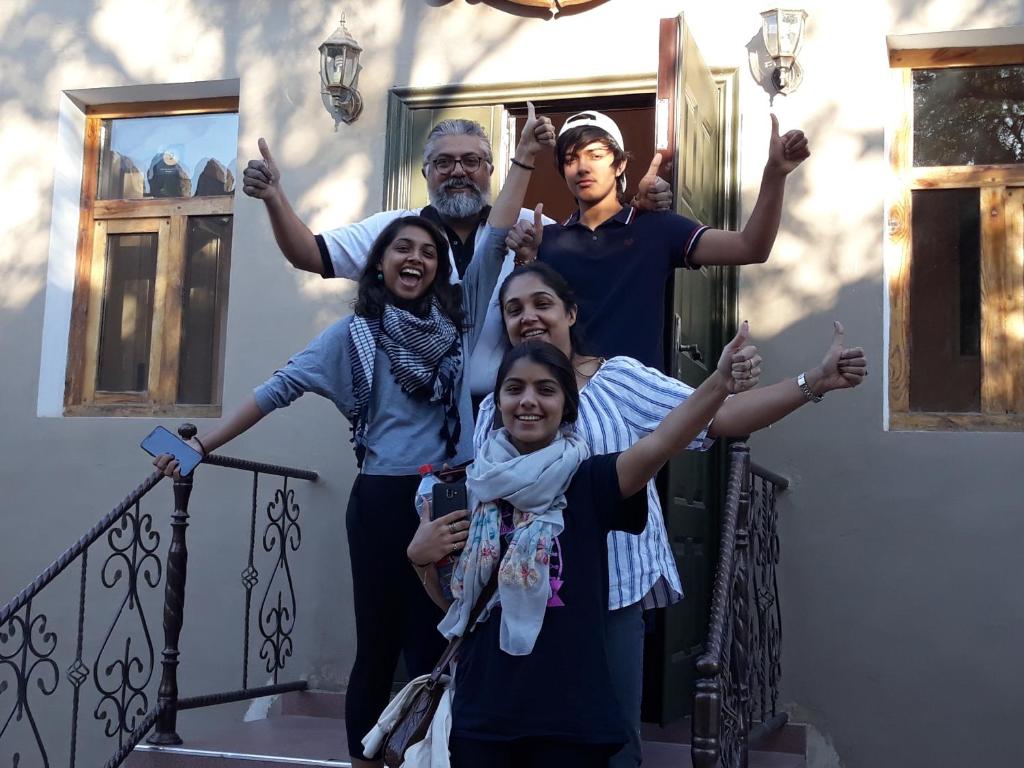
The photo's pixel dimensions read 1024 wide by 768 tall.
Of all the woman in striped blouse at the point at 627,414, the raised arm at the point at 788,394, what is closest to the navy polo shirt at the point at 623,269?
the woman in striped blouse at the point at 627,414

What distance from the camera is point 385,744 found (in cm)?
264

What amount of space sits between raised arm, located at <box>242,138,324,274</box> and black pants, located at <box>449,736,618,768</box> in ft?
5.51

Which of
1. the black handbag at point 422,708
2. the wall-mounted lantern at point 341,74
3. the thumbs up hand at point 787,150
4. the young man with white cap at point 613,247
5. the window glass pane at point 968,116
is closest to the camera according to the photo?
the black handbag at point 422,708

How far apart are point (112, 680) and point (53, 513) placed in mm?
859

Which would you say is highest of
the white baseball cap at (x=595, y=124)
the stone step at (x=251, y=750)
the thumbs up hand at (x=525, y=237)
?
the white baseball cap at (x=595, y=124)

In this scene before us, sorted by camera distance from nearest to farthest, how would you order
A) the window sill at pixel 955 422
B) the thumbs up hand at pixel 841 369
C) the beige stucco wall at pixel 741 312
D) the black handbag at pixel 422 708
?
the black handbag at pixel 422 708 → the thumbs up hand at pixel 841 369 → the beige stucco wall at pixel 741 312 → the window sill at pixel 955 422

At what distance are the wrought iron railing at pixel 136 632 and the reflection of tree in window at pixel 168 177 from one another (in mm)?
1651

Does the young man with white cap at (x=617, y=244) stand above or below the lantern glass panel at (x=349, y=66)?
below

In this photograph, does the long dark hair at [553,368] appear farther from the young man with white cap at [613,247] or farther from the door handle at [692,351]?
the door handle at [692,351]

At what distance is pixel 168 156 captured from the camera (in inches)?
256

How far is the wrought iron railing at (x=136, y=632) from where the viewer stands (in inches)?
177

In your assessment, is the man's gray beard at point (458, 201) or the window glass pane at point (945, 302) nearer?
the man's gray beard at point (458, 201)

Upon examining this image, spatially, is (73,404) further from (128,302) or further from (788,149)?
(788,149)

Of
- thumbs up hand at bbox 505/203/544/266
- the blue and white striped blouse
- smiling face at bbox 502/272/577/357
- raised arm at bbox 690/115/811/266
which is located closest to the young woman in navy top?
the blue and white striped blouse
